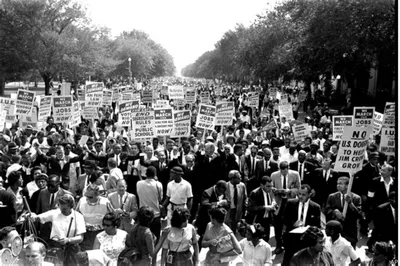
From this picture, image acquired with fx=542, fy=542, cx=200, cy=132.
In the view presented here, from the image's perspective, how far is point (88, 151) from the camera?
38.2ft

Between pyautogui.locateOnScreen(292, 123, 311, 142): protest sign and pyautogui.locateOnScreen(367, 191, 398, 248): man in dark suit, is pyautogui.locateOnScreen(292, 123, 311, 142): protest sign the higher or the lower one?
the higher one

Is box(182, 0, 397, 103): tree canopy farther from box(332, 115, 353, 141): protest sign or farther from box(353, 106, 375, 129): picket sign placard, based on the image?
box(353, 106, 375, 129): picket sign placard

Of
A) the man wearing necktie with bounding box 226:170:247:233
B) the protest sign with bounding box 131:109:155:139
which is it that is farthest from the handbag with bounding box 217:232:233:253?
the protest sign with bounding box 131:109:155:139

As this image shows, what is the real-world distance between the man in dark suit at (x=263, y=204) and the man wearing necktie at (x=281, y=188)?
25 cm

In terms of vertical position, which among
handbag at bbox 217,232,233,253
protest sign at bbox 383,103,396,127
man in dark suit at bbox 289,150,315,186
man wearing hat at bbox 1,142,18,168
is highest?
protest sign at bbox 383,103,396,127

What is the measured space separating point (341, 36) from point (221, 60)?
77264 mm

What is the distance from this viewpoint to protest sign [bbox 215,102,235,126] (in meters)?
15.8

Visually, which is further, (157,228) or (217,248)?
(157,228)

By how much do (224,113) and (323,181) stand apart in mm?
6225

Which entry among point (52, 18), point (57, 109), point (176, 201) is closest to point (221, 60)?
point (52, 18)

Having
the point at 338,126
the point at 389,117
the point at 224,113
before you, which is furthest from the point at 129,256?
the point at 224,113

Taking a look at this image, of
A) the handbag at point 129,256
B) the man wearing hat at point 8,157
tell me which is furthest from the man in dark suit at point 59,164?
the handbag at point 129,256

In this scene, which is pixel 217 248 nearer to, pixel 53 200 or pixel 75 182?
pixel 53 200

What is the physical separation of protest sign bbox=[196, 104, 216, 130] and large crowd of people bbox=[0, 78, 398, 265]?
1.29m
